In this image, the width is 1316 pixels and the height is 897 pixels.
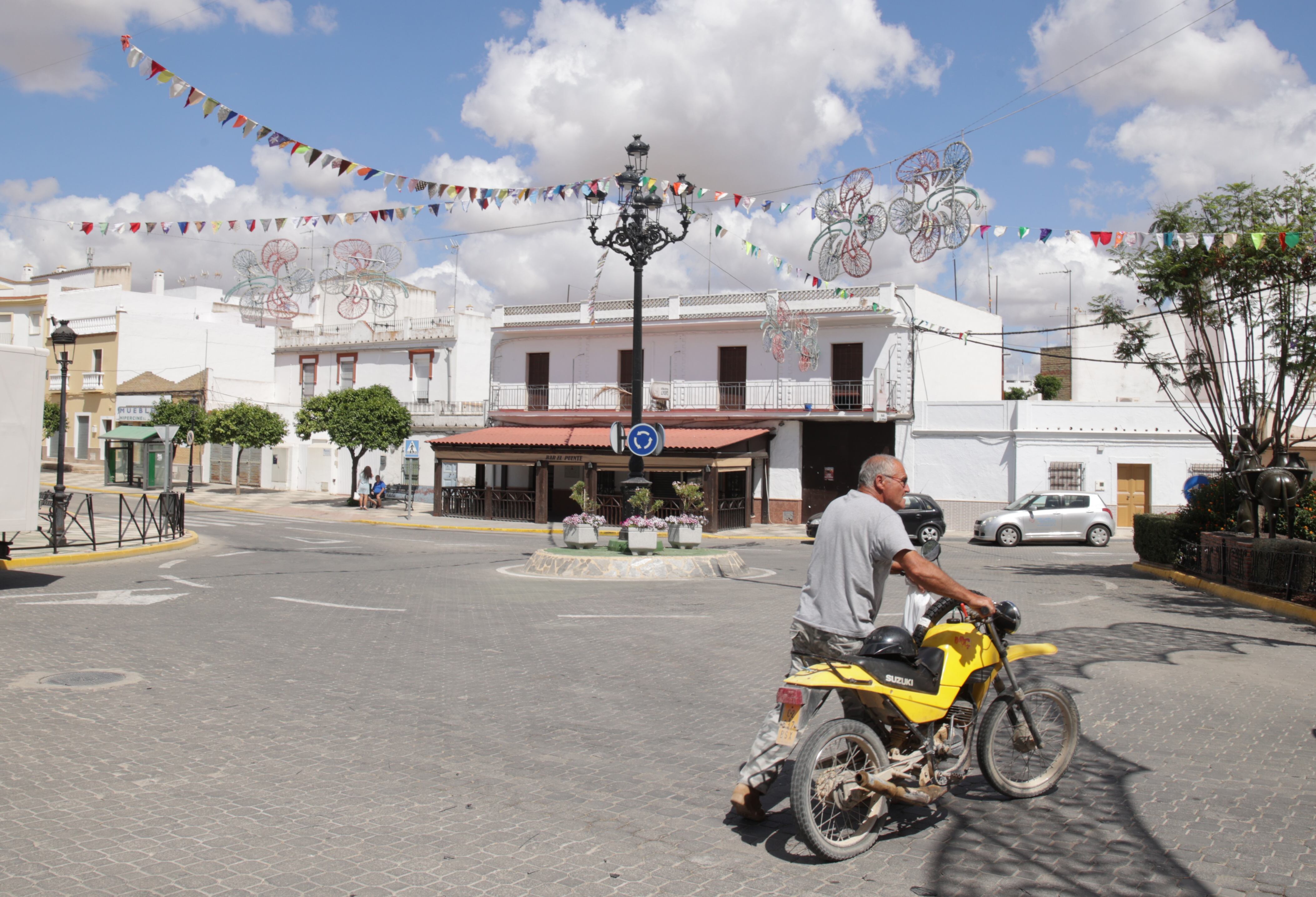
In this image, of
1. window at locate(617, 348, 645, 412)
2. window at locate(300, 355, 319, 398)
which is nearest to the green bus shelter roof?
window at locate(300, 355, 319, 398)

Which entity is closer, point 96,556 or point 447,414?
point 96,556

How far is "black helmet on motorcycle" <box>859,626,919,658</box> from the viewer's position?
178 inches

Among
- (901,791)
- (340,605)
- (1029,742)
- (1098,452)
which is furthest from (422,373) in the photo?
(901,791)

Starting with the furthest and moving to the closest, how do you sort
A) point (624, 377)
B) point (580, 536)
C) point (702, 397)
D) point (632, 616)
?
1. point (624, 377)
2. point (702, 397)
3. point (580, 536)
4. point (632, 616)

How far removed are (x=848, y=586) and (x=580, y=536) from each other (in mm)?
12999

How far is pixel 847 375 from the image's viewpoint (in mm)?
30656

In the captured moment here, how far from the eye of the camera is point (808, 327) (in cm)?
2995

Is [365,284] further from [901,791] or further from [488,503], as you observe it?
[901,791]

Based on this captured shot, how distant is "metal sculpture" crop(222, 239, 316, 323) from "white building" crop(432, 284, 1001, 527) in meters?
7.89

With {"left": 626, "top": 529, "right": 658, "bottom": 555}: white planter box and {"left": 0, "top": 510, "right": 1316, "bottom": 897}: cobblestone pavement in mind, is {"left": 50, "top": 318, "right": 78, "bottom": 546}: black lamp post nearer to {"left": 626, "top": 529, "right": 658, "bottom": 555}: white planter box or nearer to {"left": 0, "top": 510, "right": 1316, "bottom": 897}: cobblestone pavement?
{"left": 0, "top": 510, "right": 1316, "bottom": 897}: cobblestone pavement

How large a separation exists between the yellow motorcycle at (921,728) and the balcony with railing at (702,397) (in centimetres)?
2513

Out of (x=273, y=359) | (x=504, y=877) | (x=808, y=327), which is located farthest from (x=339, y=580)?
(x=273, y=359)

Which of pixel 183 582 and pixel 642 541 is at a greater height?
pixel 642 541

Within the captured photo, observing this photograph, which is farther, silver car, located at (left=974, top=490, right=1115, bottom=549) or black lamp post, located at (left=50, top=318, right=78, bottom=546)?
silver car, located at (left=974, top=490, right=1115, bottom=549)
